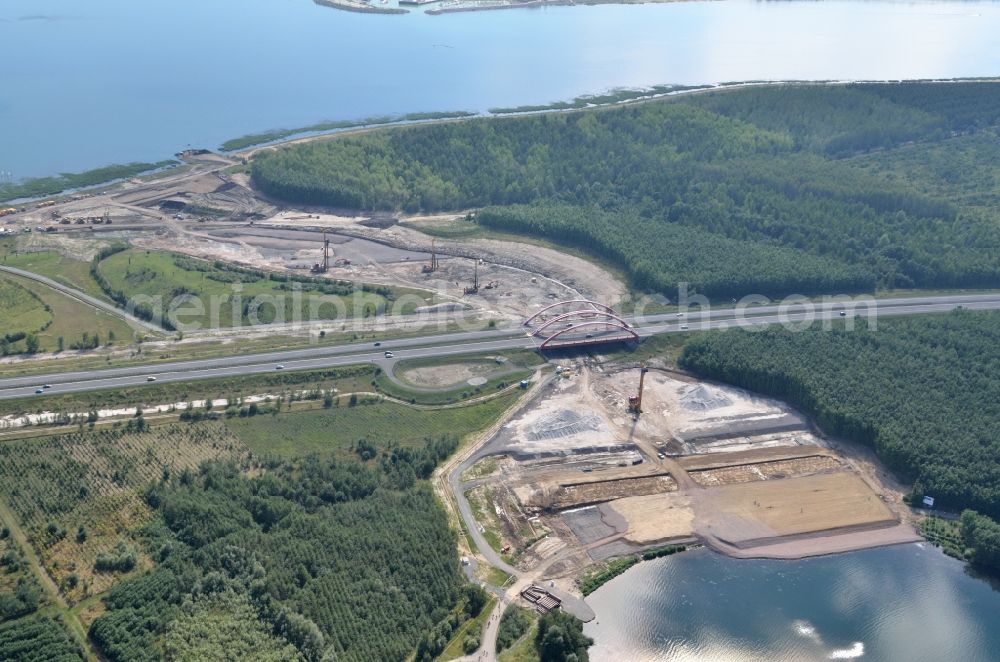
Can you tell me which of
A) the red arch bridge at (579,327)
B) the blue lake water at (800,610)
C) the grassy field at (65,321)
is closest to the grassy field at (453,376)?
the red arch bridge at (579,327)

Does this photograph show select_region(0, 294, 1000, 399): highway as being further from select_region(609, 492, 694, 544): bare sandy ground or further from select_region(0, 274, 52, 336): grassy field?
select_region(609, 492, 694, 544): bare sandy ground

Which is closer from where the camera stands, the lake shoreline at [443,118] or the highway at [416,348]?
the highway at [416,348]

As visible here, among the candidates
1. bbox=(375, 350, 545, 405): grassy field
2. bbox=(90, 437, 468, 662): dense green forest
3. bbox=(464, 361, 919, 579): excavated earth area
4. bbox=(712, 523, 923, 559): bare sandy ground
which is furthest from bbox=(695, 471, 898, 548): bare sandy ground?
bbox=(375, 350, 545, 405): grassy field

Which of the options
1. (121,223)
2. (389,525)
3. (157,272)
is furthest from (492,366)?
(121,223)

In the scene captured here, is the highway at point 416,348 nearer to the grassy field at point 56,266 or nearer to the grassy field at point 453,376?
the grassy field at point 453,376

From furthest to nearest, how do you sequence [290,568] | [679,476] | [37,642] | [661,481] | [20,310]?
[20,310] → [679,476] → [661,481] → [290,568] → [37,642]

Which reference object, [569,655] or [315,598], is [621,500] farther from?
[315,598]

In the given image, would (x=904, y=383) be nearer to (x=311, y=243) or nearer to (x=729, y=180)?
(x=729, y=180)

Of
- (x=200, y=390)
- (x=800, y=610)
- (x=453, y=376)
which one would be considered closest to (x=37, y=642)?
(x=200, y=390)
